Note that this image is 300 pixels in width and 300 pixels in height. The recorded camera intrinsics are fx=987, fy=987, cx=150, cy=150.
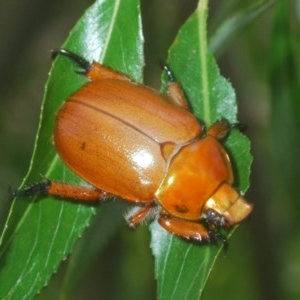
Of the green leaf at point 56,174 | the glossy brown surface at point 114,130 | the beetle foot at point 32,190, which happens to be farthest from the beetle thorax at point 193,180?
the beetle foot at point 32,190

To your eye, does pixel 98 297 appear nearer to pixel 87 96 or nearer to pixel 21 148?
pixel 21 148

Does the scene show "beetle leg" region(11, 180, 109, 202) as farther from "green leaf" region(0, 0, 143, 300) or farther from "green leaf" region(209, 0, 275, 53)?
"green leaf" region(209, 0, 275, 53)

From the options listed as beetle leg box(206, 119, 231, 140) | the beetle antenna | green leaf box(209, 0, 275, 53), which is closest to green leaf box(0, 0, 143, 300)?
the beetle antenna

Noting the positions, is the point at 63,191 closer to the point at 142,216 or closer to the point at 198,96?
the point at 142,216

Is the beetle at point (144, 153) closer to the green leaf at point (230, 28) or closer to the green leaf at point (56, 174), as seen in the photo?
the green leaf at point (56, 174)

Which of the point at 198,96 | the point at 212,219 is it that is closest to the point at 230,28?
the point at 198,96

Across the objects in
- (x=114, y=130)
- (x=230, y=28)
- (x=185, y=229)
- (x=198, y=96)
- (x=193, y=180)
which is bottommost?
(x=185, y=229)

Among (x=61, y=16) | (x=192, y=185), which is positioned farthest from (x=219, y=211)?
(x=61, y=16)

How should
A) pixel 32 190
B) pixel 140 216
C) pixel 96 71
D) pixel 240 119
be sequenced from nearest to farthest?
pixel 32 190 < pixel 96 71 < pixel 140 216 < pixel 240 119
